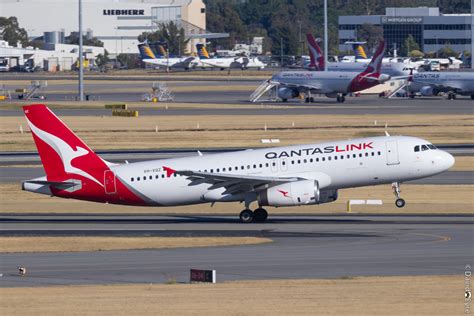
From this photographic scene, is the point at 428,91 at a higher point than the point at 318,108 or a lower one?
higher

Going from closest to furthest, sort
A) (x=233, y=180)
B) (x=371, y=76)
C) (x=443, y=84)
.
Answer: (x=233, y=180) → (x=371, y=76) → (x=443, y=84)

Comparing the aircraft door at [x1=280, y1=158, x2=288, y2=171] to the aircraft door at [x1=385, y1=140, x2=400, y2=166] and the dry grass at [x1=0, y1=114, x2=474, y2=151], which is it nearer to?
the aircraft door at [x1=385, y1=140, x2=400, y2=166]

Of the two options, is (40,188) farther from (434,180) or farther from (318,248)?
(434,180)

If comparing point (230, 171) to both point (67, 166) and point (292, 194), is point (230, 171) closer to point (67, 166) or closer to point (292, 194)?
point (292, 194)

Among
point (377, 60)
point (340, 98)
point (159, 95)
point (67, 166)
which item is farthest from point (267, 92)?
point (67, 166)

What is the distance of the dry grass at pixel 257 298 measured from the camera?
31281 mm

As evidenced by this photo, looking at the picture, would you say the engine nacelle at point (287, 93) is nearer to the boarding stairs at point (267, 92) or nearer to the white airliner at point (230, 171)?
the boarding stairs at point (267, 92)

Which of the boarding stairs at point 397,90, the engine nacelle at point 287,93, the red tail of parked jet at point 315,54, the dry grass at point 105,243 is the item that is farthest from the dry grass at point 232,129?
the red tail of parked jet at point 315,54

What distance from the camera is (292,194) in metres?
52.4

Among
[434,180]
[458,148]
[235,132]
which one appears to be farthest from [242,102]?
[434,180]

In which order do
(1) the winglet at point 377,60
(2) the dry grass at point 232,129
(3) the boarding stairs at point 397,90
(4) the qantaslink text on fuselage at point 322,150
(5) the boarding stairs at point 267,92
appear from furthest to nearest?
(3) the boarding stairs at point 397,90 → (1) the winglet at point 377,60 → (5) the boarding stairs at point 267,92 → (2) the dry grass at point 232,129 → (4) the qantaslink text on fuselage at point 322,150

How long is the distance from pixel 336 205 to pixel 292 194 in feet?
26.0

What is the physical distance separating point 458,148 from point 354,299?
2147 inches

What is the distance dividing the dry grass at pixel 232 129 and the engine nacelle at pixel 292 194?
38.4 metres
